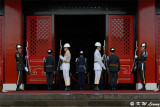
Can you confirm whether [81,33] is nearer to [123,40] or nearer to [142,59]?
[123,40]

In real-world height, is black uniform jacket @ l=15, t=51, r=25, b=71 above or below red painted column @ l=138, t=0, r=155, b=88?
below

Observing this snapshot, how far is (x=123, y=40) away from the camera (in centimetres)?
1466

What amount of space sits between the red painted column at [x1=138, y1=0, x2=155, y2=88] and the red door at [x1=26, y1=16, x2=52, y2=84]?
12.3 ft

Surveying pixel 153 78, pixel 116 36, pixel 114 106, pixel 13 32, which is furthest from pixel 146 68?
pixel 13 32

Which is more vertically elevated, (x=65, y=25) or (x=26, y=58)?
(x=65, y=25)

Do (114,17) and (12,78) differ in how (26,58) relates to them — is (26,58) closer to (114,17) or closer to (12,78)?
(12,78)

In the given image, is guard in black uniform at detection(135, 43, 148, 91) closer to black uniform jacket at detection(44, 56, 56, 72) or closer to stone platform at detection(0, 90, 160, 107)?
stone platform at detection(0, 90, 160, 107)

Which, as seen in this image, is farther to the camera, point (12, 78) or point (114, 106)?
point (12, 78)

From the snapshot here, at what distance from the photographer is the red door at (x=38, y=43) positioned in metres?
14.6

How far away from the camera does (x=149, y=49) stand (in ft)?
46.5

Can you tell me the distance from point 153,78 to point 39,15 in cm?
540

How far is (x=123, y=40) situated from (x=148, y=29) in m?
1.14

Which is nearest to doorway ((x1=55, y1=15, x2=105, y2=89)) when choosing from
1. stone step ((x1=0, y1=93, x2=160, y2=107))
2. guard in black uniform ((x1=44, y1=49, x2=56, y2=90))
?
guard in black uniform ((x1=44, y1=49, x2=56, y2=90))

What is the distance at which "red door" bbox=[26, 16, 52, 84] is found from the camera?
573 inches
